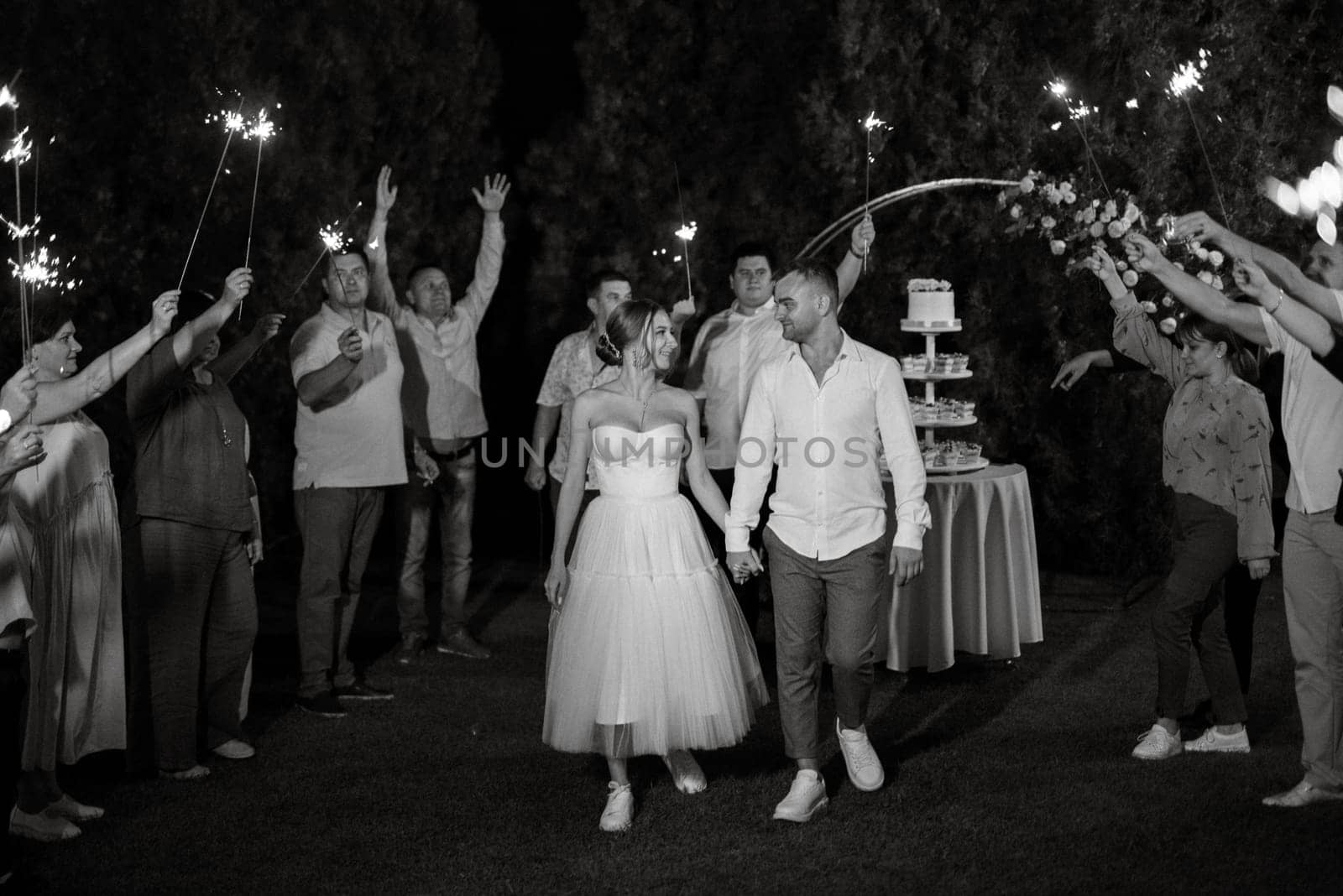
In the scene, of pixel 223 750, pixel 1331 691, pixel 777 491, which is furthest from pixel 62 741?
pixel 1331 691

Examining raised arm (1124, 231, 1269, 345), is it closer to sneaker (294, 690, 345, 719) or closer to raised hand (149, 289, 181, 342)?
raised hand (149, 289, 181, 342)

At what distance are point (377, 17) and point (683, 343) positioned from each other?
307 centimetres

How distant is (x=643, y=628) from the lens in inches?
183

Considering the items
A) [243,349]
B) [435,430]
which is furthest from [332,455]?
[435,430]

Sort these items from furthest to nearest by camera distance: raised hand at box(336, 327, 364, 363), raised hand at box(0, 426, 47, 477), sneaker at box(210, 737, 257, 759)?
raised hand at box(336, 327, 364, 363) < sneaker at box(210, 737, 257, 759) < raised hand at box(0, 426, 47, 477)

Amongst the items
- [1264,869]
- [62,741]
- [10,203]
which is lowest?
[1264,869]

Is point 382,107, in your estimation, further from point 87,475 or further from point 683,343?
point 87,475

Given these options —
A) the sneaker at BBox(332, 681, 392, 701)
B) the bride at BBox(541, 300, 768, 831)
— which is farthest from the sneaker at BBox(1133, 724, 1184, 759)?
the sneaker at BBox(332, 681, 392, 701)

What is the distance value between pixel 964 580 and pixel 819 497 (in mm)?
2122

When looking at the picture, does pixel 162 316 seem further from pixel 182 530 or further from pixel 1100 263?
pixel 1100 263

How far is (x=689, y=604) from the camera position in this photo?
472 cm

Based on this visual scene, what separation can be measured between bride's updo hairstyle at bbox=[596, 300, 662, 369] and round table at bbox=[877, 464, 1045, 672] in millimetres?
1961

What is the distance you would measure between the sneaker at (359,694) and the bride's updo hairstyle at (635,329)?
2272mm

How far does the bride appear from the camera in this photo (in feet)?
15.3
